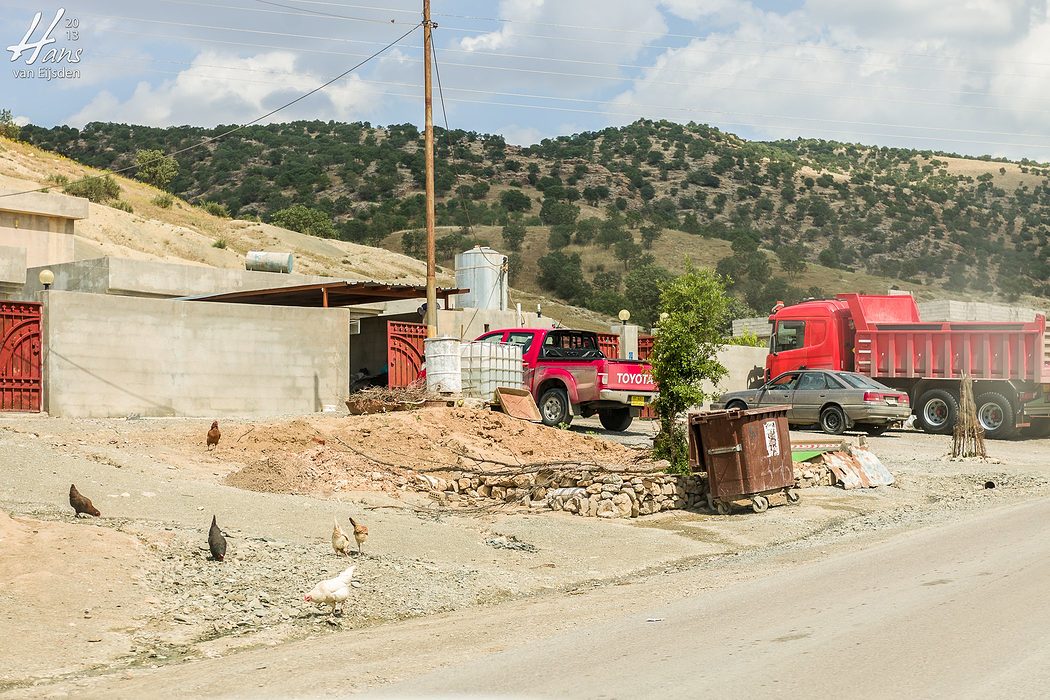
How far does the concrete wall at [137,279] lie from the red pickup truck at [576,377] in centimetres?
1206

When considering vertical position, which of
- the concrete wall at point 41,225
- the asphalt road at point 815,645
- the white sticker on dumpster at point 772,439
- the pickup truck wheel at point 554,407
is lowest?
the asphalt road at point 815,645

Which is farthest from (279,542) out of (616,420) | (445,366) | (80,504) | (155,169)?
(155,169)

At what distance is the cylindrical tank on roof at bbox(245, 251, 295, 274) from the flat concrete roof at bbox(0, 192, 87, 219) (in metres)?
5.64

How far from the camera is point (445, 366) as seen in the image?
2134cm

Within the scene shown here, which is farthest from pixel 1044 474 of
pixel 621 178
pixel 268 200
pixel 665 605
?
pixel 621 178

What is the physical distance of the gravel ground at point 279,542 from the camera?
27.3 ft

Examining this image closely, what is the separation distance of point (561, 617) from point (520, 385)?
46.7 feet

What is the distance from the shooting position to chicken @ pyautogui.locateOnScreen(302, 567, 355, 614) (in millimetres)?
8727

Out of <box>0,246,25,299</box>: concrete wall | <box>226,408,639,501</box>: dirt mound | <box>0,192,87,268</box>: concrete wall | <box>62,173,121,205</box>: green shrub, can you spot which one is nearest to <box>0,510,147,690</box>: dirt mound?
<box>226,408,639,501</box>: dirt mound

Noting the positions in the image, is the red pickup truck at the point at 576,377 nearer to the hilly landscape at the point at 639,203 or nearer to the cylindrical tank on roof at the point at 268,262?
the cylindrical tank on roof at the point at 268,262

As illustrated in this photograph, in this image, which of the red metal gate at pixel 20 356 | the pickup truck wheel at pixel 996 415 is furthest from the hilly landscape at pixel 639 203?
the red metal gate at pixel 20 356

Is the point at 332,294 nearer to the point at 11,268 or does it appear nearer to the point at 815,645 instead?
the point at 11,268

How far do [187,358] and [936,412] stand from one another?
685 inches

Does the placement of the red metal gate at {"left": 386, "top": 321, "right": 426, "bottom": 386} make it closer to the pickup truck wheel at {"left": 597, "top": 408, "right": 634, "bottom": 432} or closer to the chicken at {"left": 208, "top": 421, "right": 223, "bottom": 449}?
the pickup truck wheel at {"left": 597, "top": 408, "right": 634, "bottom": 432}
